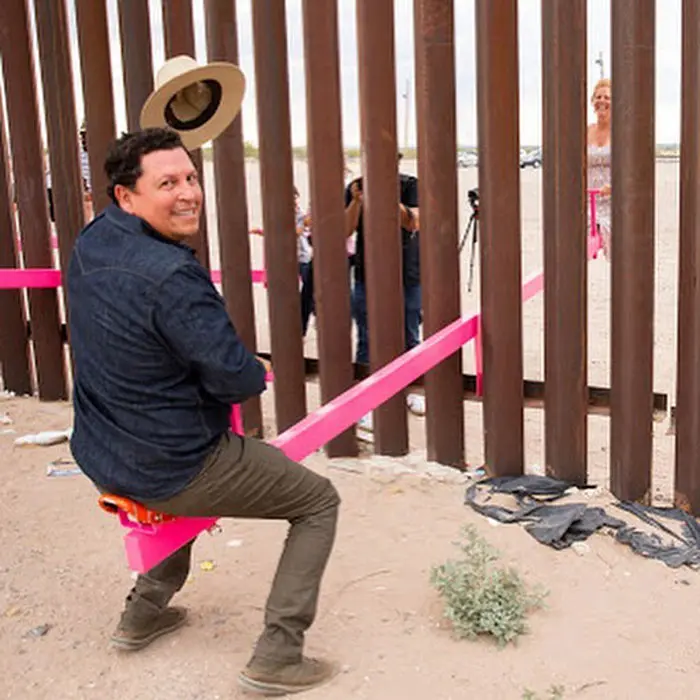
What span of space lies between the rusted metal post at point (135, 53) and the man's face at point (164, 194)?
2400mm

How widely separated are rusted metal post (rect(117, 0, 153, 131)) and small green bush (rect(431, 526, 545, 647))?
2807 mm

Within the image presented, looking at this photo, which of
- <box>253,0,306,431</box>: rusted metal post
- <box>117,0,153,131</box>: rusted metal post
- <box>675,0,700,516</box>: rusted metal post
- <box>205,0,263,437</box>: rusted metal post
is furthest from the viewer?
<box>117,0,153,131</box>: rusted metal post

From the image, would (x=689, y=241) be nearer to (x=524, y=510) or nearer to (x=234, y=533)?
(x=524, y=510)

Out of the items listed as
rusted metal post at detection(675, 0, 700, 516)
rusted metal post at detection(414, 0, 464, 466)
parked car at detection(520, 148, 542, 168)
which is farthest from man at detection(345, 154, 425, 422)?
parked car at detection(520, 148, 542, 168)

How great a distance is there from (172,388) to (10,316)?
142 inches

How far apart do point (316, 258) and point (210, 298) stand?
6.91 feet

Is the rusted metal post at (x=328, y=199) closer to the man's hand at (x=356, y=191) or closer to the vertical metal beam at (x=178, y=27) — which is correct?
the vertical metal beam at (x=178, y=27)

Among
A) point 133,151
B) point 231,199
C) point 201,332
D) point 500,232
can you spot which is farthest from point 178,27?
point 201,332

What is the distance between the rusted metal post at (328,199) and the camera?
445cm

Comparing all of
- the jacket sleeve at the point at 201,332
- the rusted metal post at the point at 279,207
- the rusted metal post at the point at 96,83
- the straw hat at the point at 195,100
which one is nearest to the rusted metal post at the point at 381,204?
the rusted metal post at the point at 279,207

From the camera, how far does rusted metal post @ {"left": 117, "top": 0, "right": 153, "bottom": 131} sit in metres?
4.93

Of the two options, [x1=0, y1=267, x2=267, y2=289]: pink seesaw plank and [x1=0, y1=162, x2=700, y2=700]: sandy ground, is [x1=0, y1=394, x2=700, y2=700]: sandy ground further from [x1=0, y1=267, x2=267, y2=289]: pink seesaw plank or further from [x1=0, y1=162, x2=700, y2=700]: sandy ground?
[x1=0, y1=267, x2=267, y2=289]: pink seesaw plank

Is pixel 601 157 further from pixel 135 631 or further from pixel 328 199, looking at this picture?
pixel 135 631

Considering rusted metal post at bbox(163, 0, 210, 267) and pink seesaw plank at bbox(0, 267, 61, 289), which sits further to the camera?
pink seesaw plank at bbox(0, 267, 61, 289)
